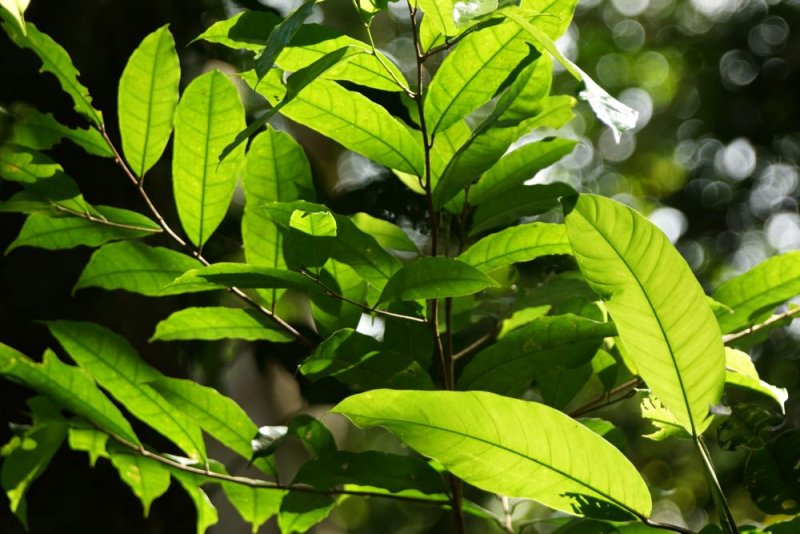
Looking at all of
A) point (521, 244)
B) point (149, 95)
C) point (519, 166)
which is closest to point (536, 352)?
point (521, 244)

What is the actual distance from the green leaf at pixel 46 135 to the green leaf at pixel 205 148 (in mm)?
83

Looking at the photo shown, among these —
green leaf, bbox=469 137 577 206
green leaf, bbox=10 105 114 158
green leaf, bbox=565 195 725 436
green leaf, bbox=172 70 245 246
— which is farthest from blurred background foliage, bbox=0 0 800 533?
green leaf, bbox=565 195 725 436

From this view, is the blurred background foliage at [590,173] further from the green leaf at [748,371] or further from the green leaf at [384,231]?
the green leaf at [748,371]

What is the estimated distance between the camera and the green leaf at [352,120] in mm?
630

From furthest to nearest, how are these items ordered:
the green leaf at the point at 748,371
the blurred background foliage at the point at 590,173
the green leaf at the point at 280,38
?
1. the blurred background foliage at the point at 590,173
2. the green leaf at the point at 748,371
3. the green leaf at the point at 280,38

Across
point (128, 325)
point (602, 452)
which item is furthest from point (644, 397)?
point (128, 325)

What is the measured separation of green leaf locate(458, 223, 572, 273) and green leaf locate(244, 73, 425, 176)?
0.31ft

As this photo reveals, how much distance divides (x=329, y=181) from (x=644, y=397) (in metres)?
Result: 1.45

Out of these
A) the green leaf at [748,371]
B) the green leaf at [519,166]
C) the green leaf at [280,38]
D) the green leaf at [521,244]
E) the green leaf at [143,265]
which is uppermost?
the green leaf at [280,38]

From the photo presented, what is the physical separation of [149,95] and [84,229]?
14cm

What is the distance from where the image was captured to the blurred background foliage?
127cm

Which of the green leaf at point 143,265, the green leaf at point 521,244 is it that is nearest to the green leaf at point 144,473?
the green leaf at point 143,265

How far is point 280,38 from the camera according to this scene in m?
0.46

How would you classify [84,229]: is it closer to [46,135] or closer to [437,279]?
[46,135]
